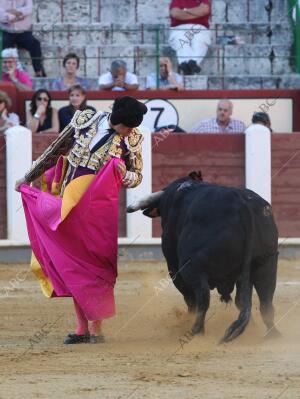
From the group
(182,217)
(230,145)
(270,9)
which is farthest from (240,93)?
(182,217)

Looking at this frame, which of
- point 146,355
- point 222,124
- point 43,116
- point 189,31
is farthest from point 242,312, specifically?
point 189,31

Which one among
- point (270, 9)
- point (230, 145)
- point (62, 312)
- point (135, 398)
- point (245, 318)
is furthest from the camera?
point (270, 9)

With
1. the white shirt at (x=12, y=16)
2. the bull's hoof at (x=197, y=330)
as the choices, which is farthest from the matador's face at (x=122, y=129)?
the white shirt at (x=12, y=16)

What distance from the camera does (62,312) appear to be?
22.2 ft

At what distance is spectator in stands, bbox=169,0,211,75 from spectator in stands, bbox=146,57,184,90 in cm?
34

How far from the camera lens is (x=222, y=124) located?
32.7ft

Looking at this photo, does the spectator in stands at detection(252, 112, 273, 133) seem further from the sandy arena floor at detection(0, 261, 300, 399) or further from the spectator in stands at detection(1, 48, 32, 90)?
the sandy arena floor at detection(0, 261, 300, 399)

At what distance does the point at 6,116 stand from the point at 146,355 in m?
5.07

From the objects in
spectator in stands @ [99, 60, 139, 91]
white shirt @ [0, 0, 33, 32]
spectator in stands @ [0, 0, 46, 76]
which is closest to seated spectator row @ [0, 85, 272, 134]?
spectator in stands @ [99, 60, 139, 91]

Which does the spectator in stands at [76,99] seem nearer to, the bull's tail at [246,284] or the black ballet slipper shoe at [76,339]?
the black ballet slipper shoe at [76,339]

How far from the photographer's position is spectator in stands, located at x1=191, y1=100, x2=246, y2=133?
9.91 metres

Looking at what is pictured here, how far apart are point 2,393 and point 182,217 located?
1.74 m

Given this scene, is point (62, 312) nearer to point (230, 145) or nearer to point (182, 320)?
point (182, 320)

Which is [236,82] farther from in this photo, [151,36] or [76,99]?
[76,99]
